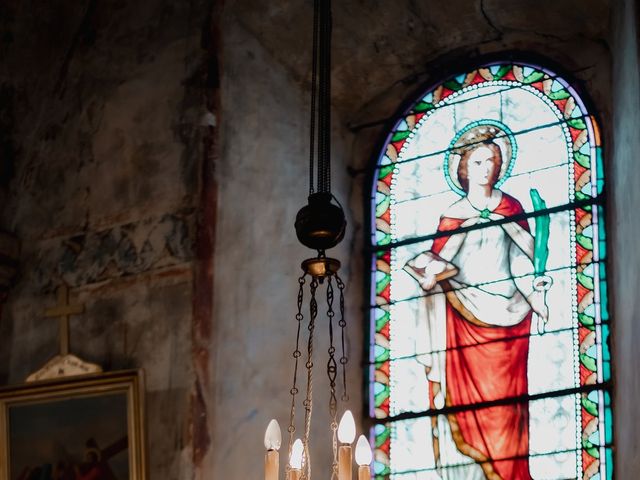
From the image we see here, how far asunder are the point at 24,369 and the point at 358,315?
1.77m

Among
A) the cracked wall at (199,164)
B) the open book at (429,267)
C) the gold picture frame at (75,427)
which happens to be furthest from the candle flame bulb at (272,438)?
the open book at (429,267)

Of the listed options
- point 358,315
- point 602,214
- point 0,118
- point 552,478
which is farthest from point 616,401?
point 0,118

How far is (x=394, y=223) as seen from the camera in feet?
29.0

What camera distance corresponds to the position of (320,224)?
667 cm

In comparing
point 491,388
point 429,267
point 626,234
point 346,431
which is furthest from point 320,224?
point 429,267

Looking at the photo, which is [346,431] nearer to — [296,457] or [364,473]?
[364,473]

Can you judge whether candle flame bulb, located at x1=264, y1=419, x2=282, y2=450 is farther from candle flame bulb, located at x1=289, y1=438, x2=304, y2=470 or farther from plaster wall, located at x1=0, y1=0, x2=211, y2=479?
plaster wall, located at x1=0, y1=0, x2=211, y2=479

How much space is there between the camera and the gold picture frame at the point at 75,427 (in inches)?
312

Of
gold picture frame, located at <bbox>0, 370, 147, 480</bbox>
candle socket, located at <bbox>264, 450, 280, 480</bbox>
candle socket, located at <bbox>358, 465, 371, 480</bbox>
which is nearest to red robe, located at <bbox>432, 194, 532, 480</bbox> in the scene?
gold picture frame, located at <bbox>0, 370, 147, 480</bbox>

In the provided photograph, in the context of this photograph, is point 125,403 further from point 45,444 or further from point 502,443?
point 502,443

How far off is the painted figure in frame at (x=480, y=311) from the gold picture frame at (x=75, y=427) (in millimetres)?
1510

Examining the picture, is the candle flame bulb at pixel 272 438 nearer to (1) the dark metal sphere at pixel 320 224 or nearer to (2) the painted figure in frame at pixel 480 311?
(1) the dark metal sphere at pixel 320 224

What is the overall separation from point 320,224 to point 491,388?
1894 millimetres

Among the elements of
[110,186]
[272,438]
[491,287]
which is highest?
[110,186]
